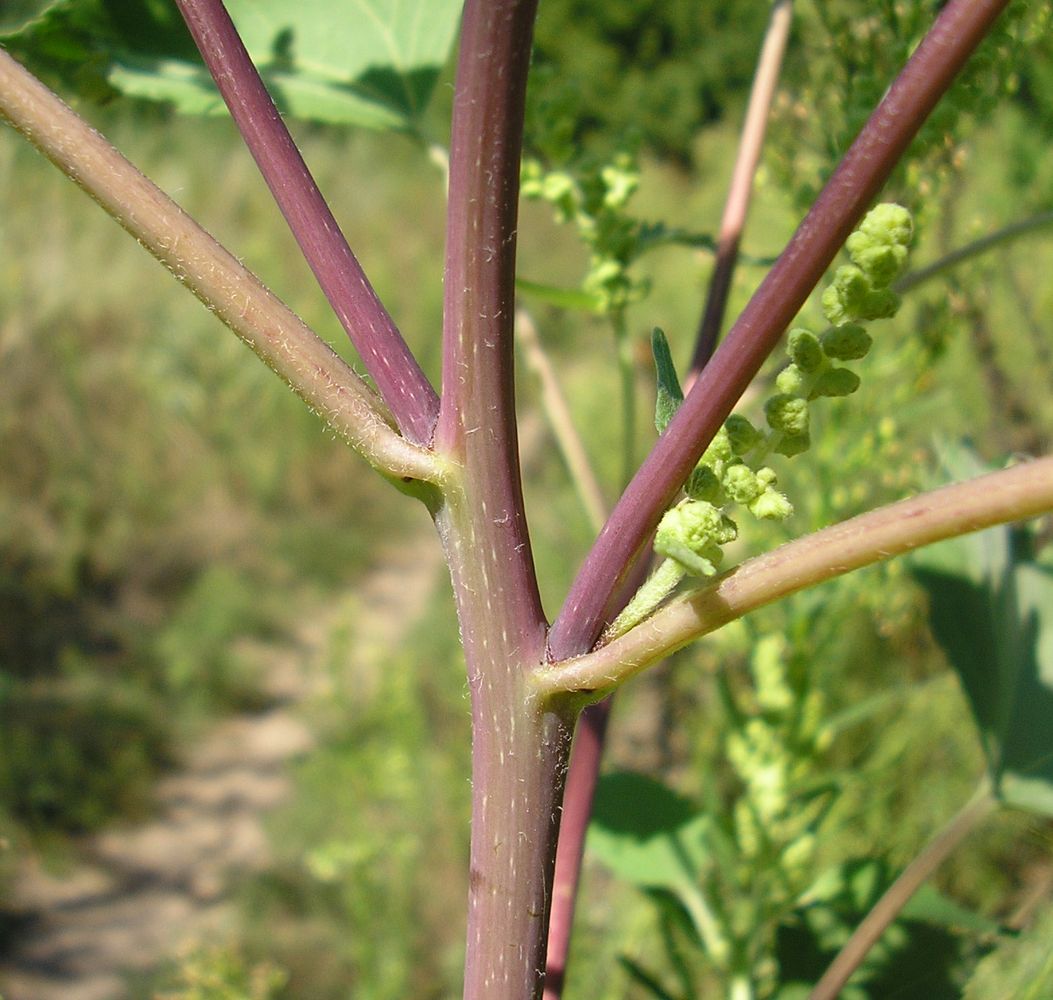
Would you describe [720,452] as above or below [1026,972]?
above

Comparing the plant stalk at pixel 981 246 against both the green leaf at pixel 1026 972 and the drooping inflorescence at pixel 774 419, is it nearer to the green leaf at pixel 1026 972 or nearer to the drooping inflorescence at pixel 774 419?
the drooping inflorescence at pixel 774 419

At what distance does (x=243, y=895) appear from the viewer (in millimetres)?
2938

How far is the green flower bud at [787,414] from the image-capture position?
29 centimetres

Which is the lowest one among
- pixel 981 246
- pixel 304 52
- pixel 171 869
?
pixel 981 246

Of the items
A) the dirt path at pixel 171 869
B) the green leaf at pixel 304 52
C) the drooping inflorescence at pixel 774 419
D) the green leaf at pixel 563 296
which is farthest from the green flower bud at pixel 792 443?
the dirt path at pixel 171 869

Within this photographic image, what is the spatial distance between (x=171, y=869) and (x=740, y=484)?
3.38 metres

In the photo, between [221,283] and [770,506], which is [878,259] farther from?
[221,283]

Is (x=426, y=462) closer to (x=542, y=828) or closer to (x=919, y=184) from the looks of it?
(x=542, y=828)

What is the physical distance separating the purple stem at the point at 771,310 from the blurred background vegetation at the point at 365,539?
0.23 meters

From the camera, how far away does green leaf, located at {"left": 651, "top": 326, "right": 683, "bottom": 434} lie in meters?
0.29

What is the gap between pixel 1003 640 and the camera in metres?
0.53

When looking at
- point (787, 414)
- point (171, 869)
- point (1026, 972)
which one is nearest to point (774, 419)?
point (787, 414)

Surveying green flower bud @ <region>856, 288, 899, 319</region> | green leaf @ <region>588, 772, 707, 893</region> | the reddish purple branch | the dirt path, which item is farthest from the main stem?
the dirt path

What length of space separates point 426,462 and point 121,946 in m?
3.13
